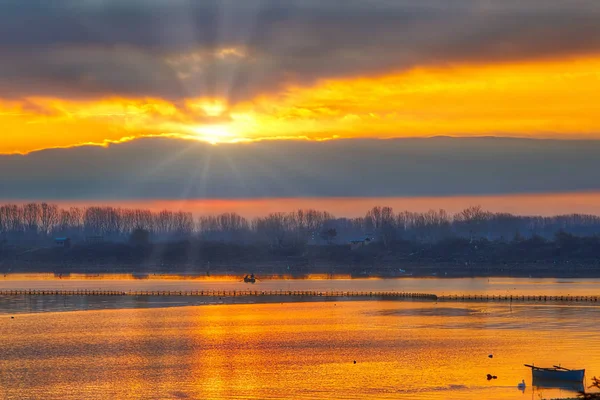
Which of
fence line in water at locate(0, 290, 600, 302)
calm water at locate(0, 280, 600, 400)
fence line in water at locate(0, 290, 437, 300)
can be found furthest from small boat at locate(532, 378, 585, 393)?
fence line in water at locate(0, 290, 437, 300)

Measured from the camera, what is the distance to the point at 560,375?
2307 inches

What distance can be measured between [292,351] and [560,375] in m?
25.9

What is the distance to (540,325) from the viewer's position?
3570 inches

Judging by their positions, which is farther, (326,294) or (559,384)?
(326,294)

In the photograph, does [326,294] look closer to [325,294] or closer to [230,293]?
[325,294]

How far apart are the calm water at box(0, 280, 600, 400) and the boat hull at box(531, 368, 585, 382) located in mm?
1208

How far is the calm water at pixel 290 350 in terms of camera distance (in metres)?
58.7

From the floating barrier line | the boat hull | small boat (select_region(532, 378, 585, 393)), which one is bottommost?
small boat (select_region(532, 378, 585, 393))

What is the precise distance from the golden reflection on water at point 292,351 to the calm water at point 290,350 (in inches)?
4.4

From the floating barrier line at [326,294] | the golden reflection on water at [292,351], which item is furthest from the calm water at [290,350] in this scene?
the floating barrier line at [326,294]

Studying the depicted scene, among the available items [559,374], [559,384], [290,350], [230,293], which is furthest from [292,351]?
[230,293]

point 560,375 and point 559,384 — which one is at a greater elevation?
point 560,375

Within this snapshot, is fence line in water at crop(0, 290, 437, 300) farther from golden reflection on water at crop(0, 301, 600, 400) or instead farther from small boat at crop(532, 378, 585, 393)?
small boat at crop(532, 378, 585, 393)

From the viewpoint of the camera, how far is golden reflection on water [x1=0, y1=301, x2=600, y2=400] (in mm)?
58625
